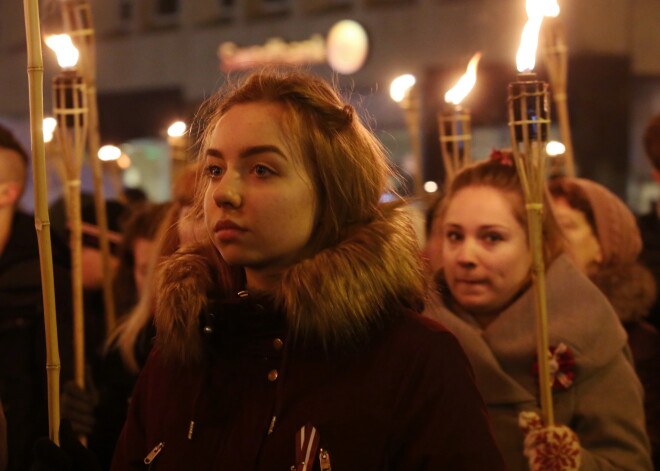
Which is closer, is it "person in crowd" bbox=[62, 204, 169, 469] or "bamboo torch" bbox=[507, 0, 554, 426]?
"bamboo torch" bbox=[507, 0, 554, 426]

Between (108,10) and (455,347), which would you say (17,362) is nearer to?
(455,347)

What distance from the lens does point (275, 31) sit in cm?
1683

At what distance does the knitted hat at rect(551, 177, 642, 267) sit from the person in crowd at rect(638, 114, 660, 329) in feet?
1.11

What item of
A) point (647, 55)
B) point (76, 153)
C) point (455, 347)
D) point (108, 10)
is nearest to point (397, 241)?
point (455, 347)

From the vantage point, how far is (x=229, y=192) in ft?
6.75

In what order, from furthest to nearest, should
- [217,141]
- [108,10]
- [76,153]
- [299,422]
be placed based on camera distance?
[108,10] < [76,153] < [217,141] < [299,422]

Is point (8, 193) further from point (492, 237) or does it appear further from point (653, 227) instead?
point (653, 227)

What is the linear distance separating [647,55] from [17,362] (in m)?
10.4

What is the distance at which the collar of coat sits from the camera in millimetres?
2936

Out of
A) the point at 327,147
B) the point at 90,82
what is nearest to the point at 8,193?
the point at 90,82

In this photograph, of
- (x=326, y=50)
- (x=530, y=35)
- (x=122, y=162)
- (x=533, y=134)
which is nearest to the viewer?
(x=530, y=35)

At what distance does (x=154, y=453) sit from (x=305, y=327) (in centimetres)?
45

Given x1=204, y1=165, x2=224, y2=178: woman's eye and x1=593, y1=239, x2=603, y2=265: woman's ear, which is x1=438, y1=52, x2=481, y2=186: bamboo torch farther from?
x1=204, y1=165, x2=224, y2=178: woman's eye

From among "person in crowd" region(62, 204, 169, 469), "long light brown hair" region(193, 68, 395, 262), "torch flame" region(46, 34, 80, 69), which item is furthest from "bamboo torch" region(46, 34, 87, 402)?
"long light brown hair" region(193, 68, 395, 262)
